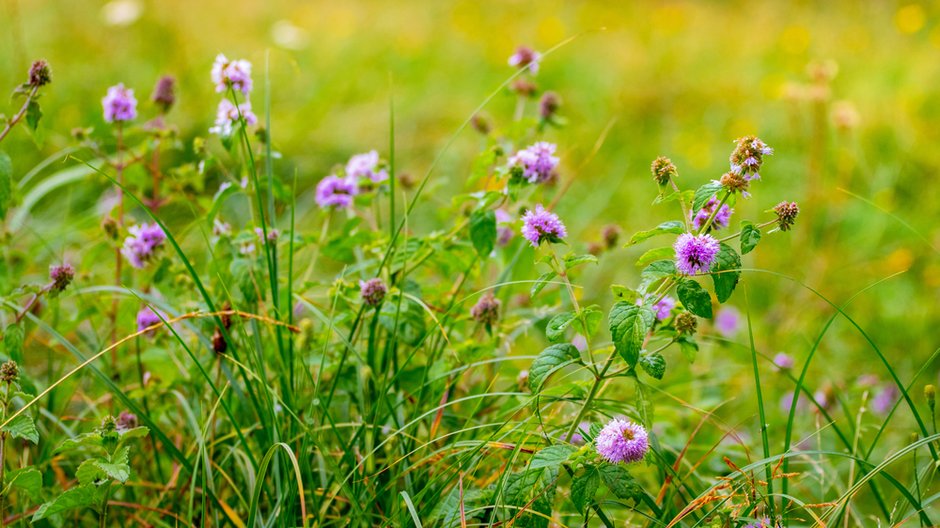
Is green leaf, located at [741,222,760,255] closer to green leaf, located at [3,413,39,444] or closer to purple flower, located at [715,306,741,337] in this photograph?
green leaf, located at [3,413,39,444]

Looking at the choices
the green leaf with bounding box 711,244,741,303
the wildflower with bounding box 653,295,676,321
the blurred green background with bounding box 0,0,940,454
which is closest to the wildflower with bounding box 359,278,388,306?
the wildflower with bounding box 653,295,676,321

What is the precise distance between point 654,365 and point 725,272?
0.14 m

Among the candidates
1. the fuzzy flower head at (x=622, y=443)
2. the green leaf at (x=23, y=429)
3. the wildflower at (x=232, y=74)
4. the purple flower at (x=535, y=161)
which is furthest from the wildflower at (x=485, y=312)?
the green leaf at (x=23, y=429)

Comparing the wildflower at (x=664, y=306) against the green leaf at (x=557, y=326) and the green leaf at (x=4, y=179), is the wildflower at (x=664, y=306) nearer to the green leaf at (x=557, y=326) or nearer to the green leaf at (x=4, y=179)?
the green leaf at (x=557, y=326)

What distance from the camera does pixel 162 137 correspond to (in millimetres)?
1640

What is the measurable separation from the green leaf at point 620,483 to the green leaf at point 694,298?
8.3 inches

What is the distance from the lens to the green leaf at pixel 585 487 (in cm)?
107

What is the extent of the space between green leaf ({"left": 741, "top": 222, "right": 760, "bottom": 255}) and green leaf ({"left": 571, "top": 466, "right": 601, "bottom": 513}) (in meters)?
0.31

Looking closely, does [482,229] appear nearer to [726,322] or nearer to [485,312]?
[485,312]

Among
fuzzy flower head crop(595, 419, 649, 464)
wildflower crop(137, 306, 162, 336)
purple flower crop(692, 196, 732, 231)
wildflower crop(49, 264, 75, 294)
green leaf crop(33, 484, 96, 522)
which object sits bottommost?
green leaf crop(33, 484, 96, 522)

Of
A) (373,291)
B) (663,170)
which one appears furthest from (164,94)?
(663,170)

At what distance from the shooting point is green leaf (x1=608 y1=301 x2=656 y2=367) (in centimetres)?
103

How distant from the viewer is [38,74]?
1.32 m

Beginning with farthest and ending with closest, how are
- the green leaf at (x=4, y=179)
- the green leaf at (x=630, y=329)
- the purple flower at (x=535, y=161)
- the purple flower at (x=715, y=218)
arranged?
the purple flower at (x=535, y=161) < the green leaf at (x=4, y=179) < the purple flower at (x=715, y=218) < the green leaf at (x=630, y=329)
